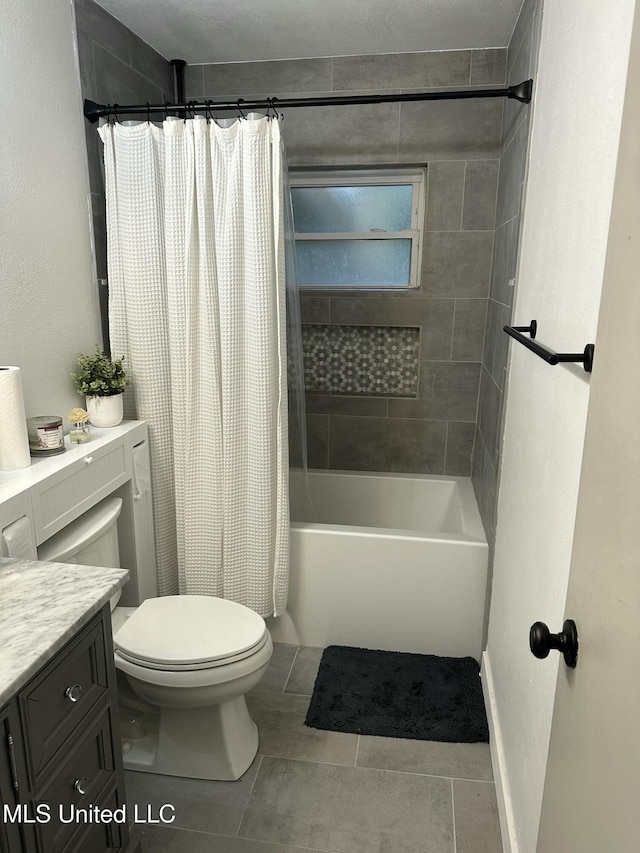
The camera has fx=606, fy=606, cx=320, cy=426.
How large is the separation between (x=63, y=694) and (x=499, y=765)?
1303 millimetres

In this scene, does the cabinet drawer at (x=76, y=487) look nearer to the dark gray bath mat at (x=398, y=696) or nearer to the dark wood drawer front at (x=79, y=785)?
the dark wood drawer front at (x=79, y=785)

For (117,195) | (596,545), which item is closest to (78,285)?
(117,195)

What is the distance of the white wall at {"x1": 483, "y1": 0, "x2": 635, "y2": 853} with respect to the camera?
1.10 m

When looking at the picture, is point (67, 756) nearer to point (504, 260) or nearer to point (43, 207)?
point (43, 207)

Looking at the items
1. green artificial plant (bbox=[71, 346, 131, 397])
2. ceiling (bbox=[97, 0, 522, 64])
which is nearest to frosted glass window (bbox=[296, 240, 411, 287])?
ceiling (bbox=[97, 0, 522, 64])

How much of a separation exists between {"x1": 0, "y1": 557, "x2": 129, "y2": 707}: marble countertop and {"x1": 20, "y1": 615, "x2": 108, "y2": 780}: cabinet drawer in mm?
72

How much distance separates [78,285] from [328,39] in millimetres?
1474

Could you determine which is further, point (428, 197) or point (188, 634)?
point (428, 197)

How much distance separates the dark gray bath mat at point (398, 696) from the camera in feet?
6.84

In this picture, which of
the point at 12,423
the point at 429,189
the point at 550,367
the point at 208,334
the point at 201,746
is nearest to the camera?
the point at 550,367

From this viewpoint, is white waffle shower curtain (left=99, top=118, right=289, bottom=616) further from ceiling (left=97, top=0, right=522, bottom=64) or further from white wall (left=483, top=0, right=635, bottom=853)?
white wall (left=483, top=0, right=635, bottom=853)

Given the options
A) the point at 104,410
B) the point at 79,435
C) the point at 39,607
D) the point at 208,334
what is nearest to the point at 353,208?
the point at 208,334

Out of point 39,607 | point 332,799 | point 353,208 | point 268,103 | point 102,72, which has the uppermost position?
point 102,72

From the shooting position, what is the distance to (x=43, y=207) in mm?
1963
